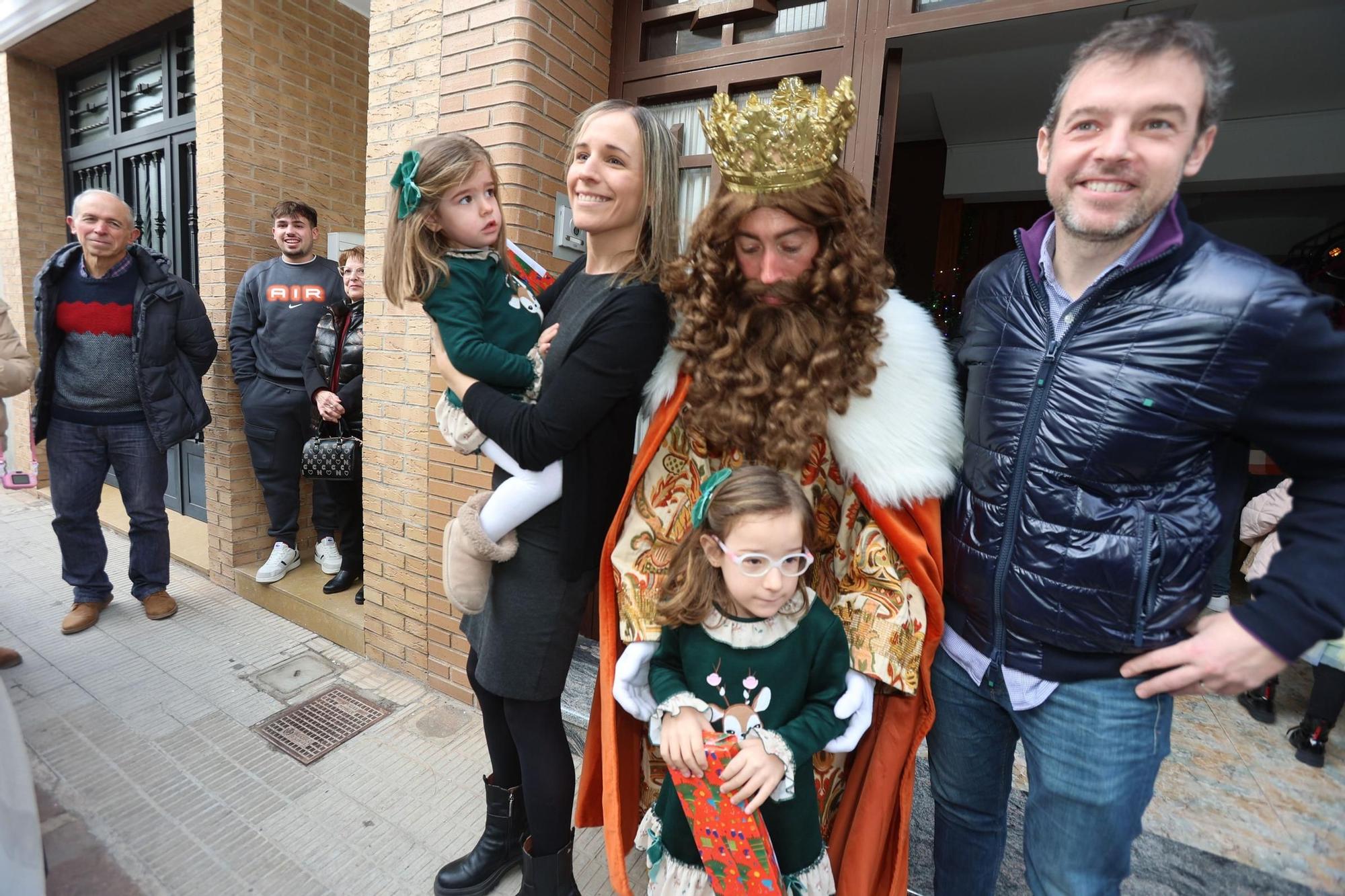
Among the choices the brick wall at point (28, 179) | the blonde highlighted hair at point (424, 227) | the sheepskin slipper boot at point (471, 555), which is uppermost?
the brick wall at point (28, 179)

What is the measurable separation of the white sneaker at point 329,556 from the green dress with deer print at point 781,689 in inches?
140

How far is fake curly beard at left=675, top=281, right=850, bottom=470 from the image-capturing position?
136 cm

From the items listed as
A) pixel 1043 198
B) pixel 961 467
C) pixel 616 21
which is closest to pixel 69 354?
pixel 616 21

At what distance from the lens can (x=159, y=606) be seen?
3.97 meters

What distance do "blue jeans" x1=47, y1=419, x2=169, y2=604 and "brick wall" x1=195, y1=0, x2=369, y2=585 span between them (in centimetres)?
42

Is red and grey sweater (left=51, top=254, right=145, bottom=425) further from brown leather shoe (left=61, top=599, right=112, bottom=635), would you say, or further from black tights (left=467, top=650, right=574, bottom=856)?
black tights (left=467, top=650, right=574, bottom=856)

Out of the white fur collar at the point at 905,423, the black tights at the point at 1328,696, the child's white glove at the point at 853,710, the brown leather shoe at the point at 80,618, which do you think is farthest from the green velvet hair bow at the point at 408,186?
the black tights at the point at 1328,696

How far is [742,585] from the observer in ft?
4.47

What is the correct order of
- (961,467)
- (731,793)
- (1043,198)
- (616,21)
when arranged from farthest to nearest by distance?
(1043,198), (616,21), (961,467), (731,793)

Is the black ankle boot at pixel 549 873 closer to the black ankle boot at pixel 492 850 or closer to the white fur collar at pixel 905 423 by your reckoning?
the black ankle boot at pixel 492 850

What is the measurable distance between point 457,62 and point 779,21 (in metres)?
1.42

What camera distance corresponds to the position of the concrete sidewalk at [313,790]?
2189mm

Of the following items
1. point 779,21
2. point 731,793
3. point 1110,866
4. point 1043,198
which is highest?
point 1043,198

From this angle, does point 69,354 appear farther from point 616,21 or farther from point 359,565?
point 616,21
